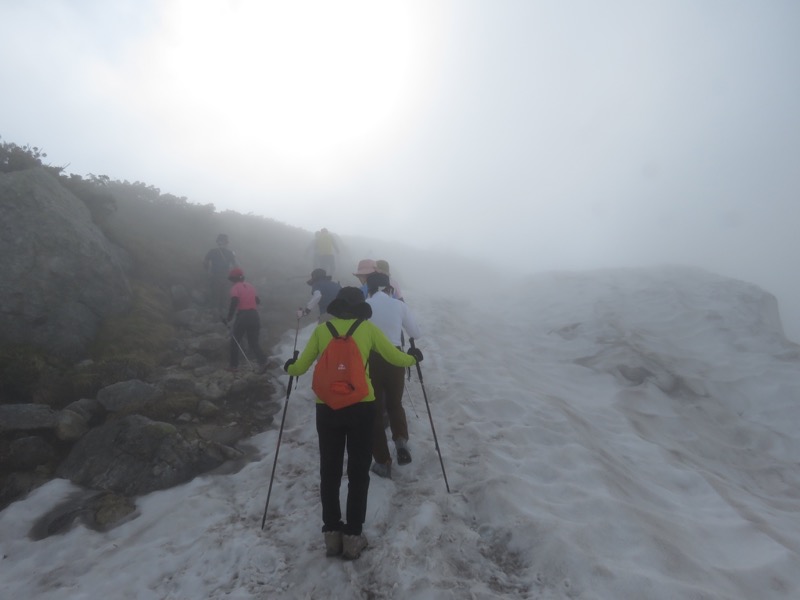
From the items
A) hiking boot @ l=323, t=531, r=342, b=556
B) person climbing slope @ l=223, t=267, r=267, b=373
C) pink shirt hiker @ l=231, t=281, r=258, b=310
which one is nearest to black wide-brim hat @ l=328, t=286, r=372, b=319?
hiking boot @ l=323, t=531, r=342, b=556

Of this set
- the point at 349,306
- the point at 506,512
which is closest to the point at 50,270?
the point at 349,306

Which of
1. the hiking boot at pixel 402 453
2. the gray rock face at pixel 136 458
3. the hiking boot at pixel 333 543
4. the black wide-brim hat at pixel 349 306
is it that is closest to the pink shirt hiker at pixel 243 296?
the gray rock face at pixel 136 458

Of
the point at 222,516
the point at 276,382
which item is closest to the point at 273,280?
the point at 276,382

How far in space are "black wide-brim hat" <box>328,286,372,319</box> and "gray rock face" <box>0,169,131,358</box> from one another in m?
7.98

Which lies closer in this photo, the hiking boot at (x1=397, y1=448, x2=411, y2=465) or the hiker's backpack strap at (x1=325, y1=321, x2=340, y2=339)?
the hiker's backpack strap at (x1=325, y1=321, x2=340, y2=339)

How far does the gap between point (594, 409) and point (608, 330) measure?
6.95 m

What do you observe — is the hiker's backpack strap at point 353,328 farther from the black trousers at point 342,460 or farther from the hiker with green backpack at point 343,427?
the black trousers at point 342,460

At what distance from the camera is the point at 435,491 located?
6414mm

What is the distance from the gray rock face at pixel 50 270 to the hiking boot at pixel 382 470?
766 cm

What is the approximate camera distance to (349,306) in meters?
5.36

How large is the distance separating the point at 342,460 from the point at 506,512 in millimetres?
2368

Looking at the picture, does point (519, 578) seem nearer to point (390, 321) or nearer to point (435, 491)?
point (435, 491)

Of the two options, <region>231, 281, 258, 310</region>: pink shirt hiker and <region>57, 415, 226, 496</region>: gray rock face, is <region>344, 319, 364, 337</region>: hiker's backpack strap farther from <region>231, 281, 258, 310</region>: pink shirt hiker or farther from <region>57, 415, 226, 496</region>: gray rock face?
<region>231, 281, 258, 310</region>: pink shirt hiker

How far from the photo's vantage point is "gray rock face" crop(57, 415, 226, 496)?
22.5ft
